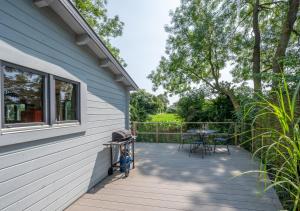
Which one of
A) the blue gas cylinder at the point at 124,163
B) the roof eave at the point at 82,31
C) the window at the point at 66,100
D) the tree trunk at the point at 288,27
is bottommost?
the blue gas cylinder at the point at 124,163

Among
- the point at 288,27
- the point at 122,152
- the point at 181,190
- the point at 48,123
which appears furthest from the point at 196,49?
the point at 48,123

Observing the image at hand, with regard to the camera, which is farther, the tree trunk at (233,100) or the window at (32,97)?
the tree trunk at (233,100)

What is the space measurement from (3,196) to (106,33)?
1162cm

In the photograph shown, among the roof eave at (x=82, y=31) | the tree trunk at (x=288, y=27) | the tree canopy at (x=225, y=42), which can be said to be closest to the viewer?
the roof eave at (x=82, y=31)

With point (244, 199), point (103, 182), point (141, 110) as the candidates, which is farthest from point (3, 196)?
point (141, 110)

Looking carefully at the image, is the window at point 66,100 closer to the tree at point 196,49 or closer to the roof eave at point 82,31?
the roof eave at point 82,31

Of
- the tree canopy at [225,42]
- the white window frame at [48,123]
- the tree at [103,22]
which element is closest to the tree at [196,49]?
the tree canopy at [225,42]

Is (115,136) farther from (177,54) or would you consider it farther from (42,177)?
(177,54)

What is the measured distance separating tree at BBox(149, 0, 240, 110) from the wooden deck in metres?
4.53

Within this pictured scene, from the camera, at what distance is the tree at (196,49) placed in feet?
28.0

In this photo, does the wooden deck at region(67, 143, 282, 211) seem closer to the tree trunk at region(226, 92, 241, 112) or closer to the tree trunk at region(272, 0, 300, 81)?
the tree trunk at region(226, 92, 241, 112)

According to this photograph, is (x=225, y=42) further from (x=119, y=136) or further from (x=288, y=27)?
(x=119, y=136)

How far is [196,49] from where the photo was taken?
349 inches

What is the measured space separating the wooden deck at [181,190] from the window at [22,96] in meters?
1.60
